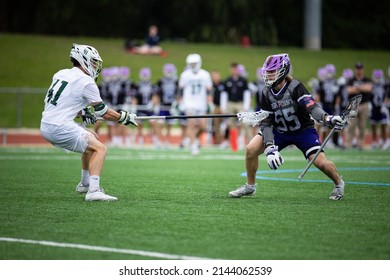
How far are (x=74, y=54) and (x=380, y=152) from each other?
43.5ft

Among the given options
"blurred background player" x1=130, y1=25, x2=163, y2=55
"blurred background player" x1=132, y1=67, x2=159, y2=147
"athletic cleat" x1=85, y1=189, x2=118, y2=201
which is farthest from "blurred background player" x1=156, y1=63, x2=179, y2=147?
"athletic cleat" x1=85, y1=189, x2=118, y2=201

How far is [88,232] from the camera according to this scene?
8.29 metres

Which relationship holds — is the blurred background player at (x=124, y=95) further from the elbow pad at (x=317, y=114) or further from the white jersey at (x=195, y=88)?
the elbow pad at (x=317, y=114)

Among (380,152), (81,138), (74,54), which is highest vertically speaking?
(74,54)

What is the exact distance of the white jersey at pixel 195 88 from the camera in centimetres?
2203

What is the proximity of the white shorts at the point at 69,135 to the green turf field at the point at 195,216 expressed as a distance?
701 mm

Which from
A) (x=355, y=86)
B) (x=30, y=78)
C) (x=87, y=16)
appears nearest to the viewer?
(x=355, y=86)

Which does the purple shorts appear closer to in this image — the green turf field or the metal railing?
the green turf field

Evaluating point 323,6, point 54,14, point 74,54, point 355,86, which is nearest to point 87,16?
point 54,14

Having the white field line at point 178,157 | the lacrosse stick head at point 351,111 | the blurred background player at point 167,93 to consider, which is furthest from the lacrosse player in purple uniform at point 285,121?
the blurred background player at point 167,93

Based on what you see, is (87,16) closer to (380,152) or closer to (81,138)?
(380,152)

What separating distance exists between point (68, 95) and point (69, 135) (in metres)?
0.49

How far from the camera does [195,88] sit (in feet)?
72.3

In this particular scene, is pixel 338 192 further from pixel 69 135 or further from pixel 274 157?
pixel 69 135
